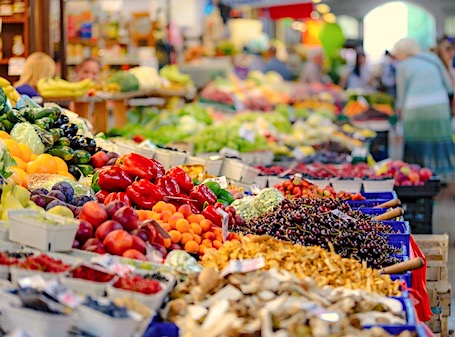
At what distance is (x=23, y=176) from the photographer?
4711 mm

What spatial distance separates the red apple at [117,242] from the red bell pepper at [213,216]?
2.80ft

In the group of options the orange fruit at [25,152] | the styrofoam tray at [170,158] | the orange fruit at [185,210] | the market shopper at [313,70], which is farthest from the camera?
the market shopper at [313,70]

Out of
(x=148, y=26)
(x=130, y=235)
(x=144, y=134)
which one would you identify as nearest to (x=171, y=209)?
(x=130, y=235)

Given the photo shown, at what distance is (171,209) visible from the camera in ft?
14.3

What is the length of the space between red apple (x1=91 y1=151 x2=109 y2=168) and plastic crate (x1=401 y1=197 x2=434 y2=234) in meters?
3.00

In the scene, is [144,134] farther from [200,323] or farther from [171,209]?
[200,323]

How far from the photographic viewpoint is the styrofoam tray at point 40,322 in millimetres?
2814

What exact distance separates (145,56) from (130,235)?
1045 cm

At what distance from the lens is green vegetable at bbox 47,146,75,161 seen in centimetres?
534

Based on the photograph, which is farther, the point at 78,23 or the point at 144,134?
the point at 78,23

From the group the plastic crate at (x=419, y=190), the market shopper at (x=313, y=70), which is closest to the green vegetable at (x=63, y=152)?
the plastic crate at (x=419, y=190)

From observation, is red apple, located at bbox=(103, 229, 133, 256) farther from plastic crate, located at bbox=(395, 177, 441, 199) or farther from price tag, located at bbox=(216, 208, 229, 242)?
plastic crate, located at bbox=(395, 177, 441, 199)

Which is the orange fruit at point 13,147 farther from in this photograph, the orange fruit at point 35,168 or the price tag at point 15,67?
the price tag at point 15,67

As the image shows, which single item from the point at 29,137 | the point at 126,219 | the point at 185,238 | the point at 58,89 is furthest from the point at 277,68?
the point at 126,219
